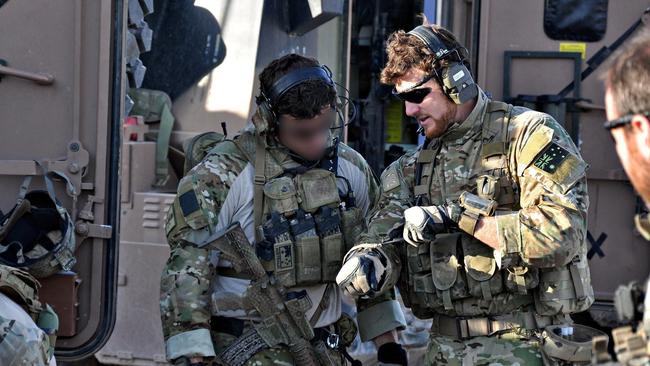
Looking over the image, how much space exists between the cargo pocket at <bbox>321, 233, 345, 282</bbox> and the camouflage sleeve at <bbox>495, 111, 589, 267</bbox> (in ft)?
2.08

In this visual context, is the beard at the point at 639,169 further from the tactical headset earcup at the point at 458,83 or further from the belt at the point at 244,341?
the belt at the point at 244,341

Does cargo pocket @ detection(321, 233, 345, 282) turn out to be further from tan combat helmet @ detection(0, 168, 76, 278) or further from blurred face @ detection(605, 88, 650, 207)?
blurred face @ detection(605, 88, 650, 207)

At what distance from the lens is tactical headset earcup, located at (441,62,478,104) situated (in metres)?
3.49

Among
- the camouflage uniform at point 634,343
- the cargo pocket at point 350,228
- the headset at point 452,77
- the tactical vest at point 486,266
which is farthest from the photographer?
the cargo pocket at point 350,228

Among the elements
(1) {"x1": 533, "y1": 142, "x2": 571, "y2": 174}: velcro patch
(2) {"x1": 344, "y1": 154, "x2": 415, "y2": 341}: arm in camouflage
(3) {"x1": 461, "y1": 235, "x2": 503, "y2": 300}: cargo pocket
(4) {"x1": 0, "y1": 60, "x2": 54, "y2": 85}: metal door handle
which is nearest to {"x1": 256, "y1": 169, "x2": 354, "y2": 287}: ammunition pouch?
(2) {"x1": 344, "y1": 154, "x2": 415, "y2": 341}: arm in camouflage

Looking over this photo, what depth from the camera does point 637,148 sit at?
6.49 feet

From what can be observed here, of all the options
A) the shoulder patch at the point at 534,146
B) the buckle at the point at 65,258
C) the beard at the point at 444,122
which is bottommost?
the buckle at the point at 65,258

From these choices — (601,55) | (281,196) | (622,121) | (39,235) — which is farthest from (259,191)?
(601,55)

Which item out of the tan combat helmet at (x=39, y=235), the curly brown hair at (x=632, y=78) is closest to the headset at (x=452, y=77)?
the curly brown hair at (x=632, y=78)

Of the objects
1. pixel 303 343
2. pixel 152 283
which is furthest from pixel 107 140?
pixel 303 343

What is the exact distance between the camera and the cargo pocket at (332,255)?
3674mm

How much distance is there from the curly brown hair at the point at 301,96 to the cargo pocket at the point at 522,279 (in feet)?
2.87

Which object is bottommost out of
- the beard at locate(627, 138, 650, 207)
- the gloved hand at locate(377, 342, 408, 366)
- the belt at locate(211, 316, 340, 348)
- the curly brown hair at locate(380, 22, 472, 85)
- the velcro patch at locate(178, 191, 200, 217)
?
the gloved hand at locate(377, 342, 408, 366)

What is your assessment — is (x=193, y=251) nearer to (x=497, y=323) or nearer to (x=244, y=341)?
(x=244, y=341)
